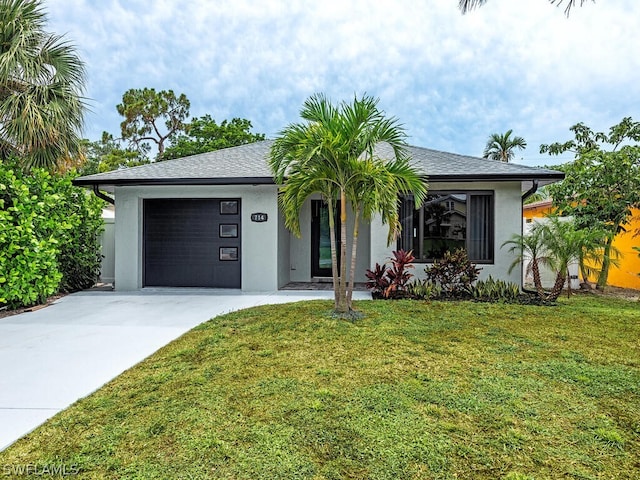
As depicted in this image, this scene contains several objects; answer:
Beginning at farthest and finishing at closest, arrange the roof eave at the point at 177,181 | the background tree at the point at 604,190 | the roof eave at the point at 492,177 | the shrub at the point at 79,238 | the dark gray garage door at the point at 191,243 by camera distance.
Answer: the dark gray garage door at the point at 191,243 < the background tree at the point at 604,190 < the roof eave at the point at 177,181 < the shrub at the point at 79,238 < the roof eave at the point at 492,177

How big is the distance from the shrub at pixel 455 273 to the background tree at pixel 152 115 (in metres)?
24.3

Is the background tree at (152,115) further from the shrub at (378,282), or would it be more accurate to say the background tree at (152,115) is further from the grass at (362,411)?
the grass at (362,411)

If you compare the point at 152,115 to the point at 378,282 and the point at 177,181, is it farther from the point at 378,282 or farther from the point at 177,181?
the point at 378,282

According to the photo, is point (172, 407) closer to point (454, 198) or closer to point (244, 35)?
point (454, 198)

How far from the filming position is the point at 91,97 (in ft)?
26.8

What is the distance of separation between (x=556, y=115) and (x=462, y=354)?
1949cm

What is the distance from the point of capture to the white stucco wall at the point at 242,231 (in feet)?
29.9

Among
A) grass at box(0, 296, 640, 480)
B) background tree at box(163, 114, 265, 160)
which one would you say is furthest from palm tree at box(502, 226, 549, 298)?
background tree at box(163, 114, 265, 160)

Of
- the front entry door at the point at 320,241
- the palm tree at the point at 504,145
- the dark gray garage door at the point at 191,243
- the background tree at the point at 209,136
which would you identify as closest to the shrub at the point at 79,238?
the dark gray garage door at the point at 191,243

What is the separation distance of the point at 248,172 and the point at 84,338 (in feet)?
16.8

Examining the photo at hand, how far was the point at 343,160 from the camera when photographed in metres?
5.74

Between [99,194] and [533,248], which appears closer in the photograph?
[533,248]

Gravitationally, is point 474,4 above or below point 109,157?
below

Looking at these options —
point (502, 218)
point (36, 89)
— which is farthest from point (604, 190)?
point (36, 89)
